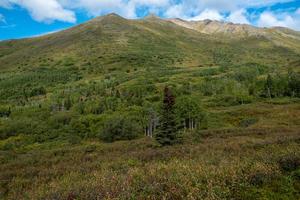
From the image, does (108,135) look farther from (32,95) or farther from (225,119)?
(32,95)

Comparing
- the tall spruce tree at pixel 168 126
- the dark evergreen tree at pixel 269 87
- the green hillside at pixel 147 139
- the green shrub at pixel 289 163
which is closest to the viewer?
the green hillside at pixel 147 139

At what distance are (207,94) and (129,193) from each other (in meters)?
129

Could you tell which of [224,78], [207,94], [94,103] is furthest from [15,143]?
[224,78]

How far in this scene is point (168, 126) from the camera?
28234mm

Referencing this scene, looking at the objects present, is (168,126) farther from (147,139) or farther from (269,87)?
(269,87)

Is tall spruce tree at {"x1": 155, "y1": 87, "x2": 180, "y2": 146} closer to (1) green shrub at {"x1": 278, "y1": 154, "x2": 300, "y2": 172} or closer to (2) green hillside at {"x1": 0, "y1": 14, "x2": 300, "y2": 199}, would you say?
(2) green hillside at {"x1": 0, "y1": 14, "x2": 300, "y2": 199}

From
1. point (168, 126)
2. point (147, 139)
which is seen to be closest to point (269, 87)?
point (147, 139)

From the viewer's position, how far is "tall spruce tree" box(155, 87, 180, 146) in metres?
28.0

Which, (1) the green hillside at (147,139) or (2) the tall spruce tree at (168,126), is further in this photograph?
(2) the tall spruce tree at (168,126)

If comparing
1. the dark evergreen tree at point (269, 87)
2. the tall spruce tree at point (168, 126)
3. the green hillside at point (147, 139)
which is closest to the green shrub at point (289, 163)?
the green hillside at point (147, 139)

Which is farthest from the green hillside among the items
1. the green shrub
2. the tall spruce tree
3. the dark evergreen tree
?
the tall spruce tree

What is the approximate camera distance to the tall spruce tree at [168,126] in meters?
28.0

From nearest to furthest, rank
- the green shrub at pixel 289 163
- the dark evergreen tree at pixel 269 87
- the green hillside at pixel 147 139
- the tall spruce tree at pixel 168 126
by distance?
1. the green hillside at pixel 147 139
2. the green shrub at pixel 289 163
3. the tall spruce tree at pixel 168 126
4. the dark evergreen tree at pixel 269 87

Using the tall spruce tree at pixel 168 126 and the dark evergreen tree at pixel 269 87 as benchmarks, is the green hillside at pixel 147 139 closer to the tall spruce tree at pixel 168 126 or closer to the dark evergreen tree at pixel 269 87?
the dark evergreen tree at pixel 269 87
